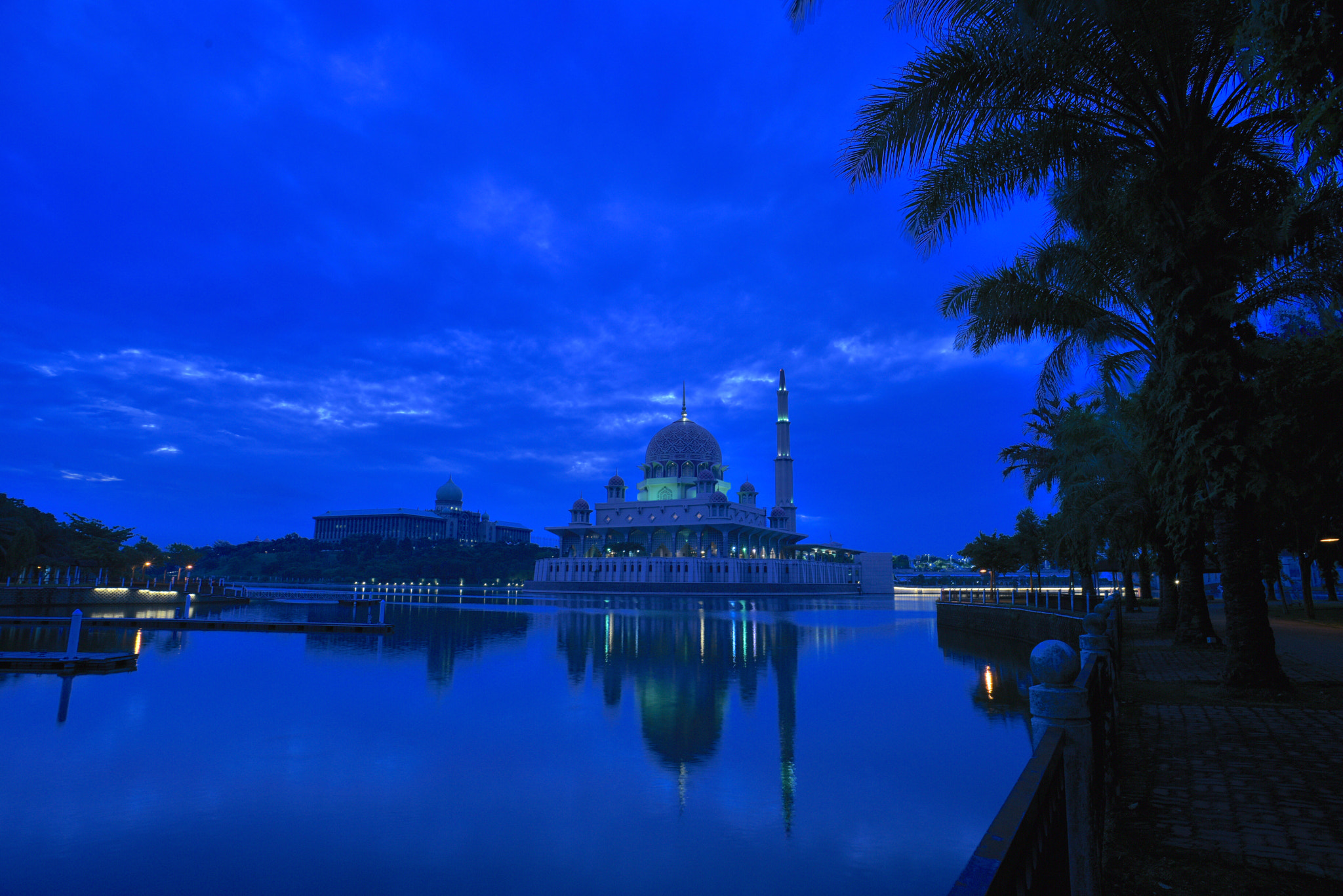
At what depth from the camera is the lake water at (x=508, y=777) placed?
19.6ft

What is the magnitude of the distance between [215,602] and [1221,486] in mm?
50412

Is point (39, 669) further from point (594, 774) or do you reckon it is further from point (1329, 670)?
point (1329, 670)

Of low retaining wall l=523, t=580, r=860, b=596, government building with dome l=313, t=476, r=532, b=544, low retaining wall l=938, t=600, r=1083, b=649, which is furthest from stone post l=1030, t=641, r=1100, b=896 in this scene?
government building with dome l=313, t=476, r=532, b=544

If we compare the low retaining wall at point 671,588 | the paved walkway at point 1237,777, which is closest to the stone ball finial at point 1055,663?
the paved walkway at point 1237,777

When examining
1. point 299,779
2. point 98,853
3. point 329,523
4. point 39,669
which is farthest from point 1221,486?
point 329,523

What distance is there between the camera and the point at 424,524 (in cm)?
14975

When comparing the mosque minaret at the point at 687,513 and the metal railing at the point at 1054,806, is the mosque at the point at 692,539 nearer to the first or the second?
the mosque minaret at the point at 687,513

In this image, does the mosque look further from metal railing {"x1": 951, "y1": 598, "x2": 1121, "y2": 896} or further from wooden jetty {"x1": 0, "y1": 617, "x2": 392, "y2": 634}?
metal railing {"x1": 951, "y1": 598, "x2": 1121, "y2": 896}

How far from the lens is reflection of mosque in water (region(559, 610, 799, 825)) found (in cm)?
961

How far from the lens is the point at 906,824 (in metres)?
6.84

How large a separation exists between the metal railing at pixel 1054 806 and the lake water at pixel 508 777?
2.08 meters

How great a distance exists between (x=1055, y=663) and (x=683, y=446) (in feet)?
280

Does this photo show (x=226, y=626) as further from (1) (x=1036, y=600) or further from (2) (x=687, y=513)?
(2) (x=687, y=513)

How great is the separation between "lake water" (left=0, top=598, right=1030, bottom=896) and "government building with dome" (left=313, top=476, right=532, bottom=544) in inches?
5136
